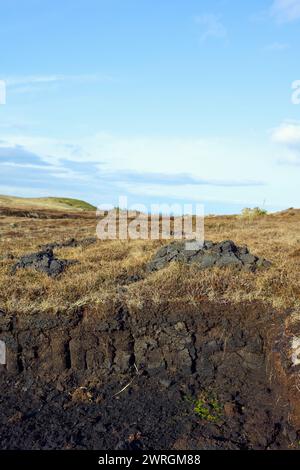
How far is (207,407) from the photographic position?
737 centimetres

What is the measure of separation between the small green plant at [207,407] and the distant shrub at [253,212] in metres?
31.5

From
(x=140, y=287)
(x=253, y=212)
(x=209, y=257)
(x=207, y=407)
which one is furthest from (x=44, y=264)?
(x=253, y=212)

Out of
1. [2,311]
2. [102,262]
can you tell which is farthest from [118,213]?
[2,311]

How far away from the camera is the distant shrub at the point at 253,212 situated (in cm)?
3862

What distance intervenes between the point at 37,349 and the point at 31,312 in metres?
0.77

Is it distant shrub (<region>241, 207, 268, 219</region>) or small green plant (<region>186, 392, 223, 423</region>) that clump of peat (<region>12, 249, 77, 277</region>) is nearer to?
small green plant (<region>186, 392, 223, 423</region>)

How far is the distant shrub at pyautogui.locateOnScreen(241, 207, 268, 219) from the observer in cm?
3862

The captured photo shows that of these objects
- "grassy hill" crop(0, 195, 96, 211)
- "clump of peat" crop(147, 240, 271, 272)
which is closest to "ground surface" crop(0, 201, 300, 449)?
"clump of peat" crop(147, 240, 271, 272)

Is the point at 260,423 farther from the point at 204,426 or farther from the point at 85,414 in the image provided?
the point at 85,414

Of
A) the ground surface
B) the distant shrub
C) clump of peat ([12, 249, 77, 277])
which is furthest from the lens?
the distant shrub

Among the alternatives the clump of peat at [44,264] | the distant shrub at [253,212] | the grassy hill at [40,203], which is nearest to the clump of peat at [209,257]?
the clump of peat at [44,264]

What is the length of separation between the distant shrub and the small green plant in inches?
1240

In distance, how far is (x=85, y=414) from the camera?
289 inches

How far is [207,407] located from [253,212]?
34.5m
